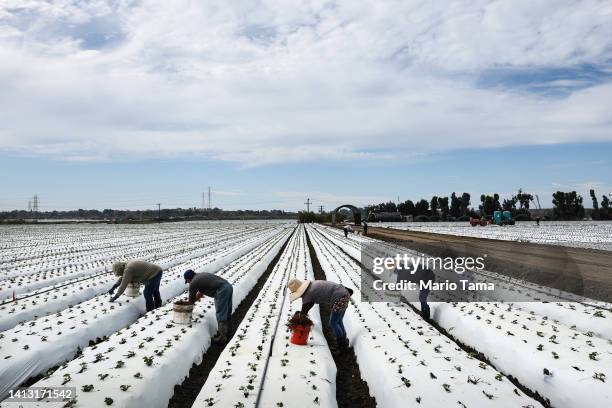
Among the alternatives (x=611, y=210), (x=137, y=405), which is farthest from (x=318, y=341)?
(x=611, y=210)

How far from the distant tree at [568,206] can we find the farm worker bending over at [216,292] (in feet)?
312

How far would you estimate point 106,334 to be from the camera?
8.30 m

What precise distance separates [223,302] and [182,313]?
2.71 feet

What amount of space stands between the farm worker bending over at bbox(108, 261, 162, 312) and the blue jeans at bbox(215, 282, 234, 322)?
8.65ft

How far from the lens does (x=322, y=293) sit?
7.23 m

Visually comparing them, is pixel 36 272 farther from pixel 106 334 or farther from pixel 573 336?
pixel 573 336

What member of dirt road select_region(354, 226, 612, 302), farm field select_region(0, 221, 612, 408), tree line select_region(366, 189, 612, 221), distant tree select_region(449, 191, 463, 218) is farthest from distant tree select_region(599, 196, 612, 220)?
farm field select_region(0, 221, 612, 408)

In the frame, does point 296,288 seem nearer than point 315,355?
No

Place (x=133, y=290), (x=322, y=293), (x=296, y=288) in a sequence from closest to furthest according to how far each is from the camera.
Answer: (x=296, y=288), (x=322, y=293), (x=133, y=290)

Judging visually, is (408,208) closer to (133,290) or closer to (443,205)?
(443,205)

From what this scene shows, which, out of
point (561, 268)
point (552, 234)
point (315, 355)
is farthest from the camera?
point (552, 234)

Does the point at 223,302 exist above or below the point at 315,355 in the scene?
above

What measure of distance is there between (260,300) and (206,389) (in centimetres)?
541

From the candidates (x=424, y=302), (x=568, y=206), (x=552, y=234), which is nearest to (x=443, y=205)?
(x=568, y=206)
